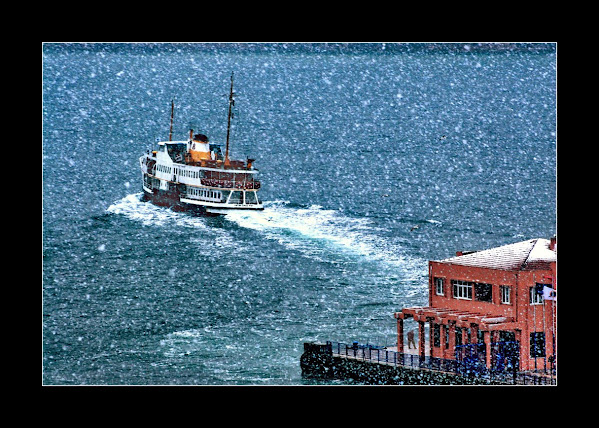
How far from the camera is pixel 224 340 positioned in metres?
37.1

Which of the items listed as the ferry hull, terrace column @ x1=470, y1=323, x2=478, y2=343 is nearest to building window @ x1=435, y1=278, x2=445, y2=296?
terrace column @ x1=470, y1=323, x2=478, y2=343

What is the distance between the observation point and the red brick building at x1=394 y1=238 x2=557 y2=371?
3650cm

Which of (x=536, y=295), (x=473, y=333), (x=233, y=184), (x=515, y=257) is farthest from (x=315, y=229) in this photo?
(x=536, y=295)

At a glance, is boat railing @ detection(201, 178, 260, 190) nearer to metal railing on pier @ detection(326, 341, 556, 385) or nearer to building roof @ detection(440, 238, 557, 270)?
metal railing on pier @ detection(326, 341, 556, 385)

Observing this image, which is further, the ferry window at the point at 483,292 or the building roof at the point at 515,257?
the ferry window at the point at 483,292

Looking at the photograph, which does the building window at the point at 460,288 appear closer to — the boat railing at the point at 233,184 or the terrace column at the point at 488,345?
the terrace column at the point at 488,345

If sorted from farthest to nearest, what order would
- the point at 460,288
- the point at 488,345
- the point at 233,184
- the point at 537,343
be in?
1. the point at 233,184
2. the point at 460,288
3. the point at 537,343
4. the point at 488,345

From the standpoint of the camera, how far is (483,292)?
122ft

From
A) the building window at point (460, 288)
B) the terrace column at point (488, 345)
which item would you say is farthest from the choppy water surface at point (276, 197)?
the terrace column at point (488, 345)

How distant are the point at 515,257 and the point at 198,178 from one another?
609 cm

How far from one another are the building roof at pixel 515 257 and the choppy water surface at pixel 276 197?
0.20 m

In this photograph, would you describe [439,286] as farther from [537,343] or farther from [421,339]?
[537,343]

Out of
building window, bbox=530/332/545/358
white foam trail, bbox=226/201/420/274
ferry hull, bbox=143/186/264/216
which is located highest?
ferry hull, bbox=143/186/264/216

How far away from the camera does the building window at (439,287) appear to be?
3703 cm
